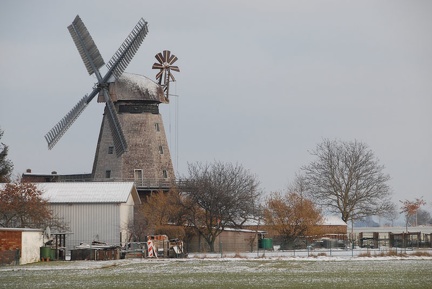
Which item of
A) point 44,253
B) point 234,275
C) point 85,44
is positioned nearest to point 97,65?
point 85,44

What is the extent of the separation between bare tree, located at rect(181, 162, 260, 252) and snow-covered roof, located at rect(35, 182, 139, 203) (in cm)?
462

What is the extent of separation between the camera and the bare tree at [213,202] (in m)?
67.0

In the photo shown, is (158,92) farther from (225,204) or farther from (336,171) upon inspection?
(336,171)

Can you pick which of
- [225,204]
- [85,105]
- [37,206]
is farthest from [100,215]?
[85,105]

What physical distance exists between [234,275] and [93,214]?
28.3m

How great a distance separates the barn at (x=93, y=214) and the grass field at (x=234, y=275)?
14.3 m

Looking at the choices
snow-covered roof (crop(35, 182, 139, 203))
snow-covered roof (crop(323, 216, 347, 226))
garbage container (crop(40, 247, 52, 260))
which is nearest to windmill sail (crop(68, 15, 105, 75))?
snow-covered roof (crop(35, 182, 139, 203))

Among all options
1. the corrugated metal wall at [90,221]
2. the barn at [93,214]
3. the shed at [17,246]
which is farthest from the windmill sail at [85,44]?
the shed at [17,246]

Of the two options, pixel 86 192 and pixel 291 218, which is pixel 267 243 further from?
pixel 86 192

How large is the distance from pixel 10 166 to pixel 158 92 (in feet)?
69.8

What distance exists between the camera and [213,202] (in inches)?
2650

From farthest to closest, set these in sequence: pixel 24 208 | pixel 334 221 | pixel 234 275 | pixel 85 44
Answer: pixel 334 221 < pixel 85 44 < pixel 24 208 < pixel 234 275

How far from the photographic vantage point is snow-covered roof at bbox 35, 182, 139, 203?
→ 62969mm

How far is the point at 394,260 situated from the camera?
47.9 m
